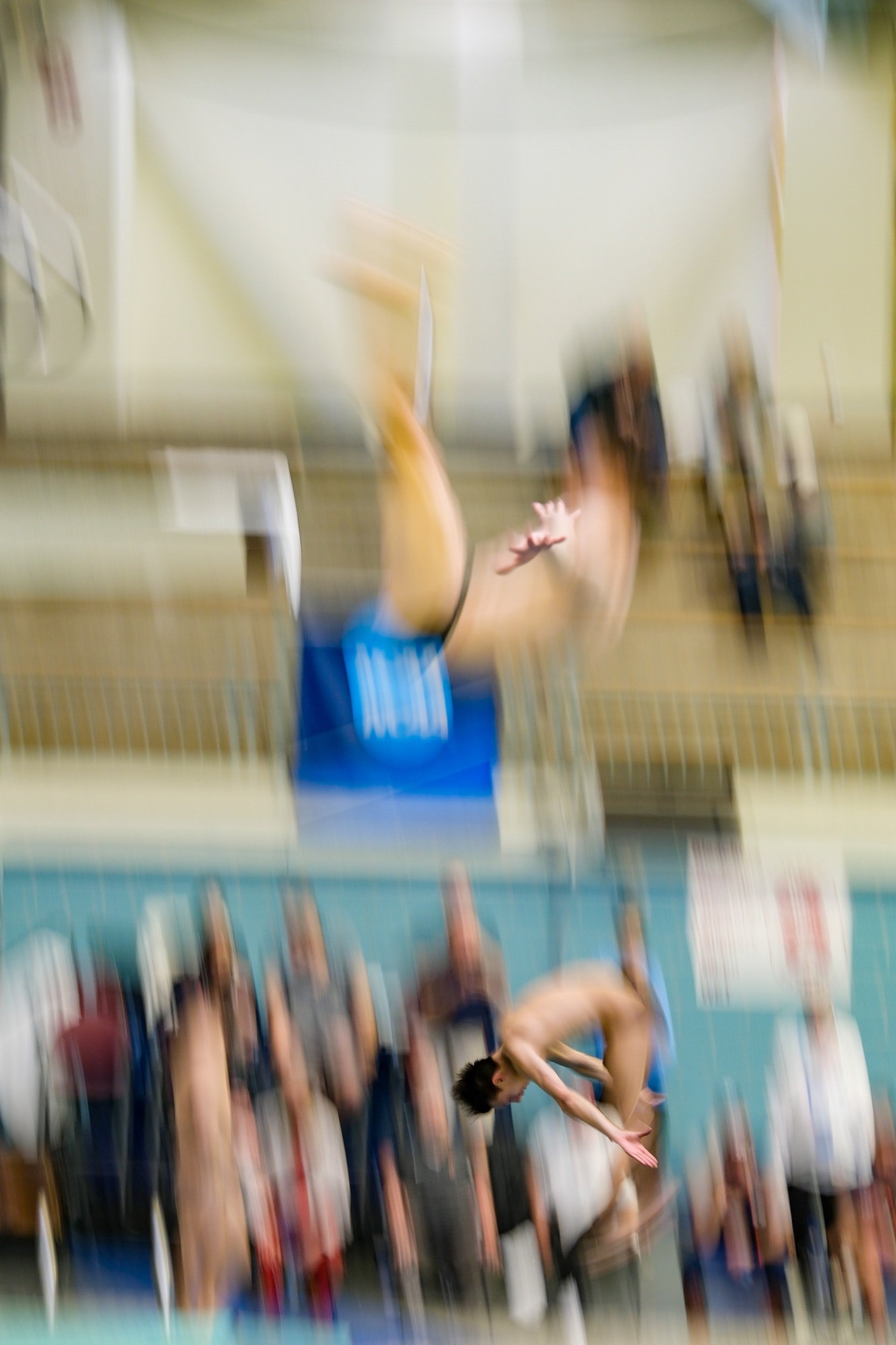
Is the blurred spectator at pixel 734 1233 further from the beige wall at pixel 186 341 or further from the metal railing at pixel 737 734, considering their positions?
the beige wall at pixel 186 341

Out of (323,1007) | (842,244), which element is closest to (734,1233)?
(323,1007)

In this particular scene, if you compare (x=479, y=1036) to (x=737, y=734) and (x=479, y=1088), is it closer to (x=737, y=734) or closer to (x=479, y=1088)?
(x=479, y=1088)

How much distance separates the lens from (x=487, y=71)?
0.86 m

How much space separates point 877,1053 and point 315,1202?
1.46 ft

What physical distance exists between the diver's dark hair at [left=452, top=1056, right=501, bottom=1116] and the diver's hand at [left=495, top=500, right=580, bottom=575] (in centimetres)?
→ 38

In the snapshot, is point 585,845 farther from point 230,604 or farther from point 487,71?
point 487,71

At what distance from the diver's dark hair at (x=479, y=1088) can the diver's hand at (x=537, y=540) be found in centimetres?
38

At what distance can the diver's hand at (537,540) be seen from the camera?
844mm

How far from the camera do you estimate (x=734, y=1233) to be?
32.8 inches

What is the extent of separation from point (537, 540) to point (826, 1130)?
51 cm

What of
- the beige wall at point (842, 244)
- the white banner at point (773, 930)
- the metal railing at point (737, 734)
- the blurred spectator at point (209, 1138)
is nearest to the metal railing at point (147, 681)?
the blurred spectator at point (209, 1138)

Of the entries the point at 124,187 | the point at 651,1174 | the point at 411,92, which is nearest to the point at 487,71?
the point at 411,92

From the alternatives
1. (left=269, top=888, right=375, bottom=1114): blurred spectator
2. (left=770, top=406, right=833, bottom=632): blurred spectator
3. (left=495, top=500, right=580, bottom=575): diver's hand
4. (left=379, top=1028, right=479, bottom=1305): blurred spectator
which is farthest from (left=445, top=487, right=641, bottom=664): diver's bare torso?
(left=379, top=1028, right=479, bottom=1305): blurred spectator

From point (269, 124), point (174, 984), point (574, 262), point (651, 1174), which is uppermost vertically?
point (269, 124)
